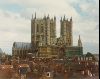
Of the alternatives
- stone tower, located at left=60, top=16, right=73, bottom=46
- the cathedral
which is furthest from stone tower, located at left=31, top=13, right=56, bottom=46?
stone tower, located at left=60, top=16, right=73, bottom=46

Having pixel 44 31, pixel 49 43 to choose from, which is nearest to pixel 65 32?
pixel 49 43

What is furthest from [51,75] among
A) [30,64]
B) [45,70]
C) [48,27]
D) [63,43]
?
[48,27]

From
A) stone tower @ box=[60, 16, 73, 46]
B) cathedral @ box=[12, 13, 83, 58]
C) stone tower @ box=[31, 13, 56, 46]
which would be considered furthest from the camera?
stone tower @ box=[31, 13, 56, 46]

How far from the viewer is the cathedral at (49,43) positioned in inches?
249

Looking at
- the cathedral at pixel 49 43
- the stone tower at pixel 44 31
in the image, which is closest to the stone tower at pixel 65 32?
the cathedral at pixel 49 43

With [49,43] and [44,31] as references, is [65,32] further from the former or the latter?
[44,31]

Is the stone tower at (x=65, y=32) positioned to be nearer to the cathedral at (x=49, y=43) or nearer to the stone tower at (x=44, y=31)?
the cathedral at (x=49, y=43)

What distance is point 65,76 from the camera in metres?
4.66

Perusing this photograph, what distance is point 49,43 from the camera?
27.6ft

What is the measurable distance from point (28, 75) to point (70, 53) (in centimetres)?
262

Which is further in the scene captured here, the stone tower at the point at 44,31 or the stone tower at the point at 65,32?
the stone tower at the point at 44,31

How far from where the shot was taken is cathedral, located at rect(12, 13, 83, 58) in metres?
6.32

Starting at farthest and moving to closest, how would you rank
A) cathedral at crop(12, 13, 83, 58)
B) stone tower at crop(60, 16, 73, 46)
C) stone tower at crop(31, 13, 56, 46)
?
stone tower at crop(31, 13, 56, 46) < stone tower at crop(60, 16, 73, 46) < cathedral at crop(12, 13, 83, 58)

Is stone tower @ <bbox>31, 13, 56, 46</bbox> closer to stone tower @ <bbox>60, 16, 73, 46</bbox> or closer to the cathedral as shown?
the cathedral
